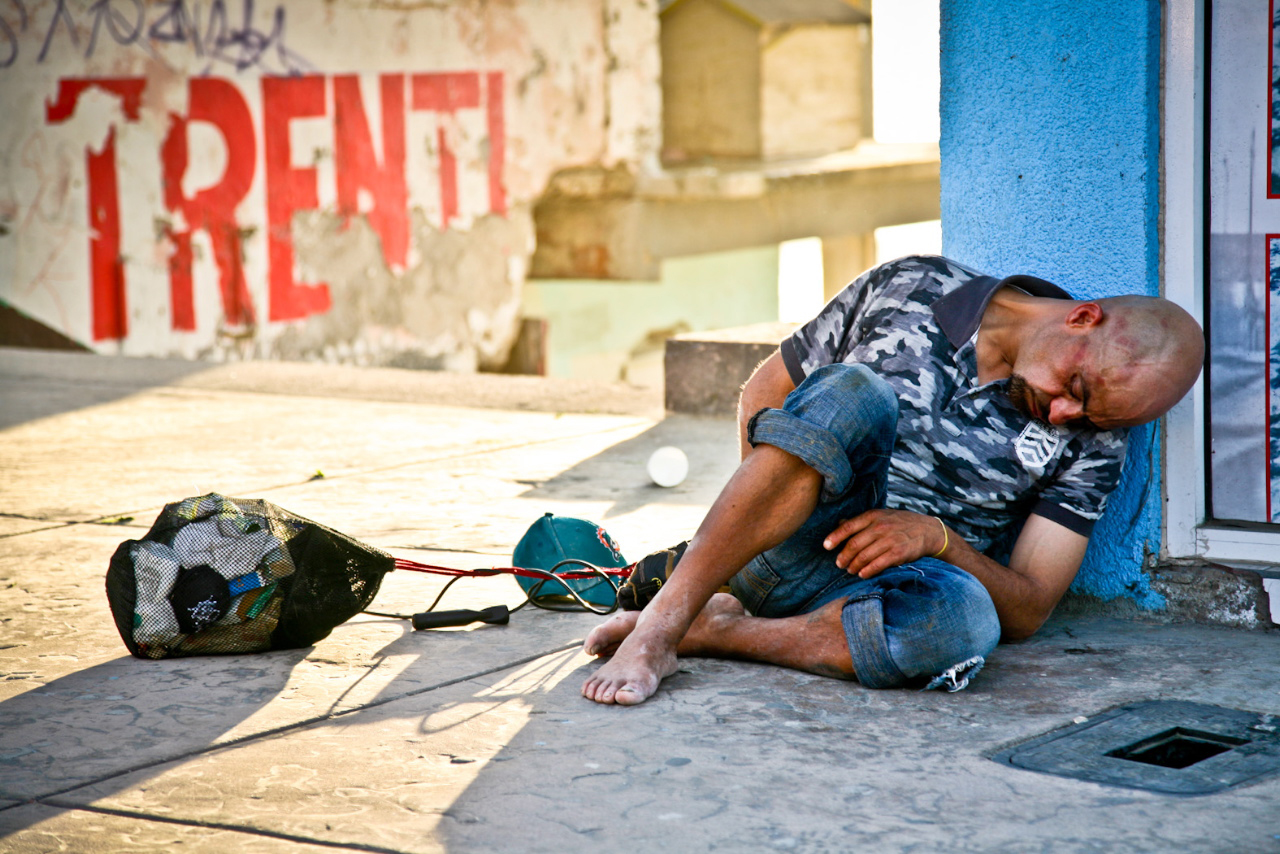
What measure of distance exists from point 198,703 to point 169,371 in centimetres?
522

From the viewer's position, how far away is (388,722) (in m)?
2.39

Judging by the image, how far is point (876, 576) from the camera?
2551 mm

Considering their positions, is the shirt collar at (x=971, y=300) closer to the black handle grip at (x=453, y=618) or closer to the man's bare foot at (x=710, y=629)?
the man's bare foot at (x=710, y=629)

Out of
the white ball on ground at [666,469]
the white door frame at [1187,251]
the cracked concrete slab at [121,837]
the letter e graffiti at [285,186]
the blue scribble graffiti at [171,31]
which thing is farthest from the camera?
the letter e graffiti at [285,186]

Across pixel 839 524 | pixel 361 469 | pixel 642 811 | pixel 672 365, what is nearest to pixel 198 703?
pixel 642 811

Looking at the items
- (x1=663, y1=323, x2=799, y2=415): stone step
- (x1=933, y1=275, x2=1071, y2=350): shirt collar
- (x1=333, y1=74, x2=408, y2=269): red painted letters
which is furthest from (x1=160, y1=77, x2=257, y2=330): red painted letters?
(x1=933, y1=275, x2=1071, y2=350): shirt collar

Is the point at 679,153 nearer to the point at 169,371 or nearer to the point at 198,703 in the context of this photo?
the point at 169,371

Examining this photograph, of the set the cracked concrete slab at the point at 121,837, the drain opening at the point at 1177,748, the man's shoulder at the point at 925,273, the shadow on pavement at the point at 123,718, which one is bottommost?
the drain opening at the point at 1177,748

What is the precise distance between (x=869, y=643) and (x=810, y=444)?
1.25 feet

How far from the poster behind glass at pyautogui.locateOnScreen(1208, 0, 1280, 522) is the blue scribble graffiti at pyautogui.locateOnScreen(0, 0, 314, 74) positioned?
967 centimetres

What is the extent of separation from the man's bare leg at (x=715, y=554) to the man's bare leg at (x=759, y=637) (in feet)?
0.48

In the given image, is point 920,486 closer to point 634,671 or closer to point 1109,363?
point 1109,363

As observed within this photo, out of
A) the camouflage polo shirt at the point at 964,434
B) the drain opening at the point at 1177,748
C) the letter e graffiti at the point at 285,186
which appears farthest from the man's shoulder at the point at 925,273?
the letter e graffiti at the point at 285,186

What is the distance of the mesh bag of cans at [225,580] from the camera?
2.71m
